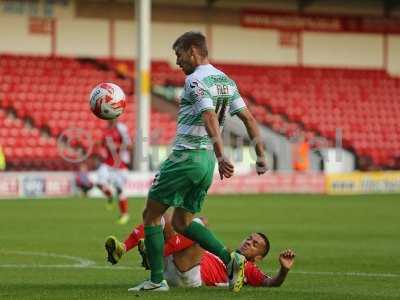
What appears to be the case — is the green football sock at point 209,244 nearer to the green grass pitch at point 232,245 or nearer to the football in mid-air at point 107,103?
the green grass pitch at point 232,245

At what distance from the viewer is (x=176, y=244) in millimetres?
10117

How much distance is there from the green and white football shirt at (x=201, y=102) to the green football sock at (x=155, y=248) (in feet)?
2.38

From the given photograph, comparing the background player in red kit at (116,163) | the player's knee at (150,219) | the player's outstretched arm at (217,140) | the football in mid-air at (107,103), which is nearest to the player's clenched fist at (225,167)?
the player's outstretched arm at (217,140)

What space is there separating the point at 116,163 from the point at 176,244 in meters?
13.4

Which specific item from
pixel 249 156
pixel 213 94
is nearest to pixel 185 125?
pixel 213 94

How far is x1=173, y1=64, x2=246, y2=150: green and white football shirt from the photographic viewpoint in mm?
9469

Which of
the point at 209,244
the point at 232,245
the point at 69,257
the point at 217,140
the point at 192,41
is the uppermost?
the point at 192,41

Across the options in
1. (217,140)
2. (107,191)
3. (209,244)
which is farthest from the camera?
(107,191)

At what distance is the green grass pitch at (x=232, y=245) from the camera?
10.1 m

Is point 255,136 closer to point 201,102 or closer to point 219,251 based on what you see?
point 201,102

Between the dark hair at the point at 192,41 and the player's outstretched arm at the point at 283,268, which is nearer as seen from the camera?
the dark hair at the point at 192,41

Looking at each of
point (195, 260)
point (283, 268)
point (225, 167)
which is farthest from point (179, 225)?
point (283, 268)

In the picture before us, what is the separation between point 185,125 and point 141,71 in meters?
22.9

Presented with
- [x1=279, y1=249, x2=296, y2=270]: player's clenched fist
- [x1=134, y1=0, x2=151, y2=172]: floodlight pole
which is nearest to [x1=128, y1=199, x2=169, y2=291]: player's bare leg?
[x1=279, y1=249, x2=296, y2=270]: player's clenched fist
